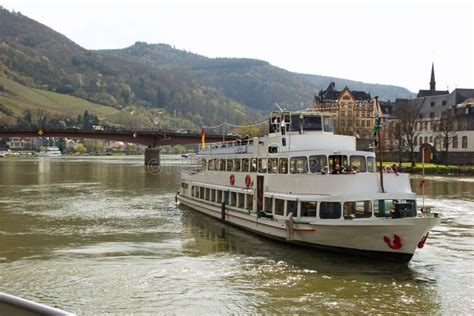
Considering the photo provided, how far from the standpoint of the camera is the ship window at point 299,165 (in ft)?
86.5

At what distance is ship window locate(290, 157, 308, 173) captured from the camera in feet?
86.5

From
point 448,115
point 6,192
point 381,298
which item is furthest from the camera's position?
point 448,115

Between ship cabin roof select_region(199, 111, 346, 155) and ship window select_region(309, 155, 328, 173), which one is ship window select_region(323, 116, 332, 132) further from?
ship window select_region(309, 155, 328, 173)

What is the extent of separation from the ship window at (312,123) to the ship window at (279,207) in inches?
177

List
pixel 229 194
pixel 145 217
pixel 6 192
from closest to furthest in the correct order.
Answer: pixel 229 194
pixel 145 217
pixel 6 192

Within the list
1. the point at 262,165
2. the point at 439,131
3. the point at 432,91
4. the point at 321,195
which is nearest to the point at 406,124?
the point at 439,131

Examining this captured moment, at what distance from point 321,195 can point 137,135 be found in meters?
104

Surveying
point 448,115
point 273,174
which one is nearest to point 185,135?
point 448,115

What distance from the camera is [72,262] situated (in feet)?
79.6

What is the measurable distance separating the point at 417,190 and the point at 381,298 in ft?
155

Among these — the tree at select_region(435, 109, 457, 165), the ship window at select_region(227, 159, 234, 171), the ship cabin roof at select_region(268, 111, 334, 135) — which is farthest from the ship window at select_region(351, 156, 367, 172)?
the tree at select_region(435, 109, 457, 165)

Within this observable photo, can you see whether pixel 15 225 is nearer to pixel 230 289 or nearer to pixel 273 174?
pixel 273 174

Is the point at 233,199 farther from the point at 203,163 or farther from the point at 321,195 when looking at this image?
the point at 321,195

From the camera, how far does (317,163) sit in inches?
1025
